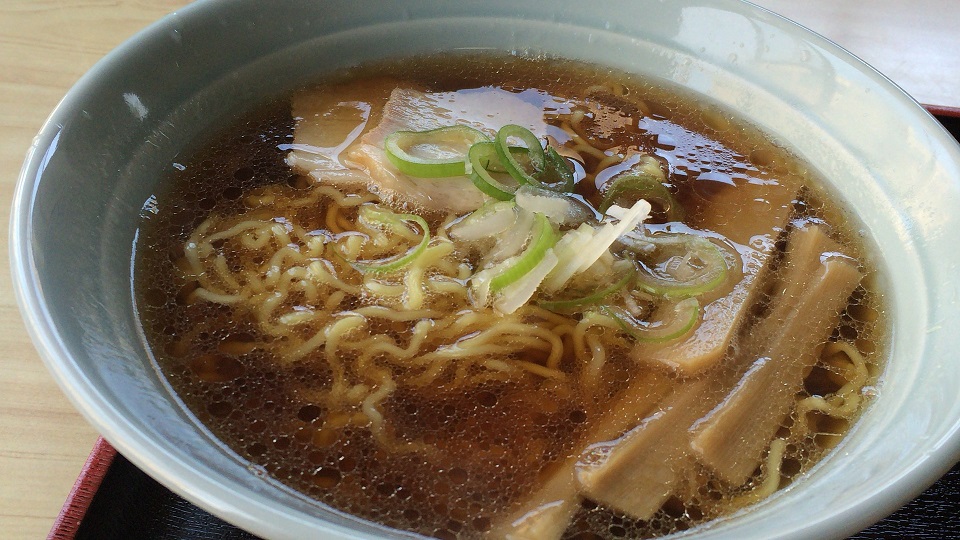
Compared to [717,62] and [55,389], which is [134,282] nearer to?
[55,389]

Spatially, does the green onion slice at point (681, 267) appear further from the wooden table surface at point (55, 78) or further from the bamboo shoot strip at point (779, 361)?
the wooden table surface at point (55, 78)

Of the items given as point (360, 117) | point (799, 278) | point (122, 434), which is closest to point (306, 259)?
point (360, 117)

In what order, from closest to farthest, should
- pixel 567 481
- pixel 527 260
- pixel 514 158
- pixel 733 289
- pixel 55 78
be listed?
pixel 567 481
pixel 527 260
pixel 733 289
pixel 514 158
pixel 55 78

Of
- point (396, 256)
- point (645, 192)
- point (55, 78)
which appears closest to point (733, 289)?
point (645, 192)

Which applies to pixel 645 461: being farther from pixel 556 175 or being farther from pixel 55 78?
pixel 55 78

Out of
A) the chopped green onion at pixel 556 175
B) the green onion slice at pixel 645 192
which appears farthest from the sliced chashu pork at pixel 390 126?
the green onion slice at pixel 645 192
